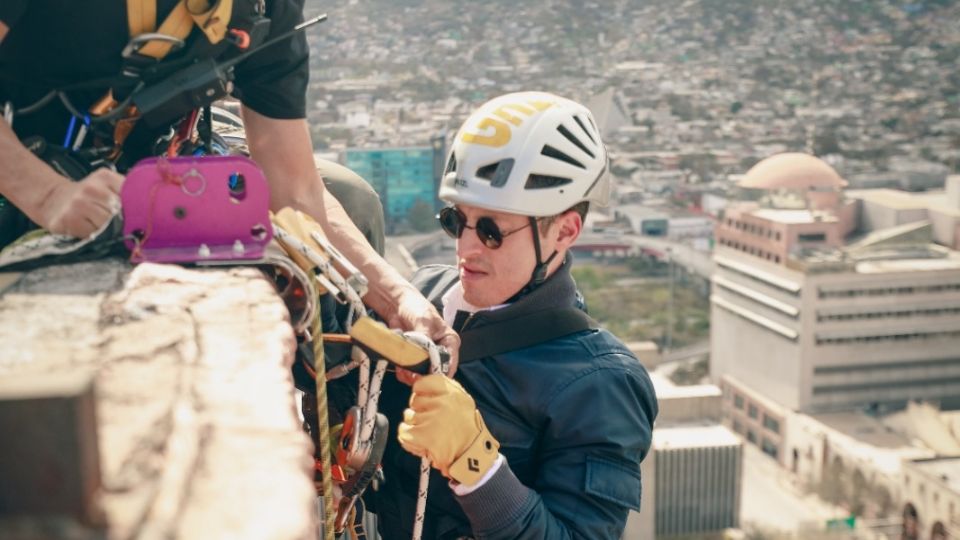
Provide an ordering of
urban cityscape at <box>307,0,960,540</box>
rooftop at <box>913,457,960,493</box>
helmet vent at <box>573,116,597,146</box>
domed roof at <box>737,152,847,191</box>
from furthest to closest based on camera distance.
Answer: domed roof at <box>737,152,847,191</box> < urban cityscape at <box>307,0,960,540</box> < rooftop at <box>913,457,960,493</box> < helmet vent at <box>573,116,597,146</box>

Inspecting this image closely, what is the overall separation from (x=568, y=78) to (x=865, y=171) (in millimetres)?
13721

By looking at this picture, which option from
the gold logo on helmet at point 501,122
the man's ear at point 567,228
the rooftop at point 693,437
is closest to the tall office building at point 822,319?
the rooftop at point 693,437

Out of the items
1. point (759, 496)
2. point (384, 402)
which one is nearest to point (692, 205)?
point (759, 496)

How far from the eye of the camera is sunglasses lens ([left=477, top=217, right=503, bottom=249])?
1915 mm

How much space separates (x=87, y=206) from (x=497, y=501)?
0.66m

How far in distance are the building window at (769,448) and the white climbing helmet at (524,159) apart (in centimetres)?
2259

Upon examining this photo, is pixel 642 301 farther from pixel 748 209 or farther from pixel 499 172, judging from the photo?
pixel 499 172

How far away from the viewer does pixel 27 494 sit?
62cm

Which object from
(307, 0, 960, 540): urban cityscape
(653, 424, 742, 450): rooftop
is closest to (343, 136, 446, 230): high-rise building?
(307, 0, 960, 540): urban cityscape

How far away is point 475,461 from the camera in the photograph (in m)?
1.57

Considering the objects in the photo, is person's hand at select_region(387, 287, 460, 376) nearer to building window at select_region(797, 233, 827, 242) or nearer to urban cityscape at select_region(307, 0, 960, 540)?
urban cityscape at select_region(307, 0, 960, 540)

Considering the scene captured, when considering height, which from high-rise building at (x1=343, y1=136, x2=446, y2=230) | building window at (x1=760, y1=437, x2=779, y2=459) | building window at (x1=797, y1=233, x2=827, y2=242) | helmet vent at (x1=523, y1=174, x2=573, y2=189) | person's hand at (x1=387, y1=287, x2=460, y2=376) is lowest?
building window at (x1=760, y1=437, x2=779, y2=459)

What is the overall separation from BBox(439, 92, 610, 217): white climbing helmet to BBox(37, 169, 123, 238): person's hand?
680mm

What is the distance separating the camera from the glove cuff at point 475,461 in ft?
5.14
